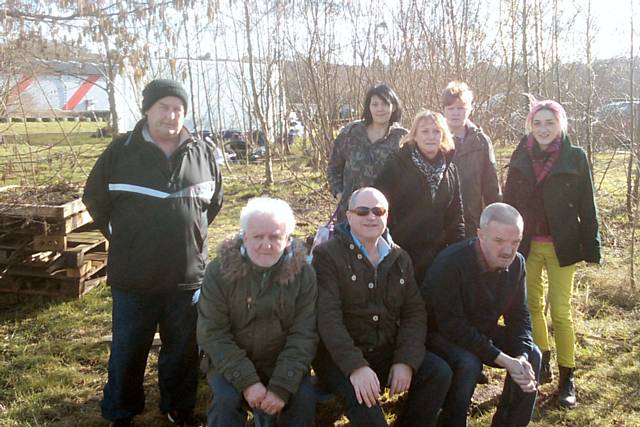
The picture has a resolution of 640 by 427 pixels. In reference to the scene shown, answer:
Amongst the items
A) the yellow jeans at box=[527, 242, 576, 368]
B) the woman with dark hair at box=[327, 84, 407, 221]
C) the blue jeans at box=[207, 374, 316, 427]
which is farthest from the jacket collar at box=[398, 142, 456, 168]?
the blue jeans at box=[207, 374, 316, 427]

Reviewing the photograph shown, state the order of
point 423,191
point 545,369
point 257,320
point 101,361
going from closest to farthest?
point 257,320 < point 423,191 < point 545,369 < point 101,361

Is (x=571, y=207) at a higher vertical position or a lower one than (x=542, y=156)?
lower

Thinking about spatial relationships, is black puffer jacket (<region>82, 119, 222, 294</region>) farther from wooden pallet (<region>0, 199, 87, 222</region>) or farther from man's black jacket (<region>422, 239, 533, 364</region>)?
wooden pallet (<region>0, 199, 87, 222</region>)

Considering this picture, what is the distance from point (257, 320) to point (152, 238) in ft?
2.27

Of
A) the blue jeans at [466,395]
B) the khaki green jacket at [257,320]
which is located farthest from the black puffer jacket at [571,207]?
the khaki green jacket at [257,320]

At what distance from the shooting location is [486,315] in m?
2.95

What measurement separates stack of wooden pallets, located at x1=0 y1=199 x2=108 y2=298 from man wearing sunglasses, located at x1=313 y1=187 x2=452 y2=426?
294 cm

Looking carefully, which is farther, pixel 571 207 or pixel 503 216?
pixel 571 207

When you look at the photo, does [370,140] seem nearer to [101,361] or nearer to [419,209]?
[419,209]

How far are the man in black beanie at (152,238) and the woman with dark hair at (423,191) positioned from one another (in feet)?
3.68

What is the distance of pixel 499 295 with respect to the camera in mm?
2932

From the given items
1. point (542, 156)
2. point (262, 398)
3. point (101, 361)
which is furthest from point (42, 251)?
point (542, 156)

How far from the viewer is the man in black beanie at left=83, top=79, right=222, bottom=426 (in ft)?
9.20

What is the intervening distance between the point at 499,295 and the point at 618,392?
4.19 feet
